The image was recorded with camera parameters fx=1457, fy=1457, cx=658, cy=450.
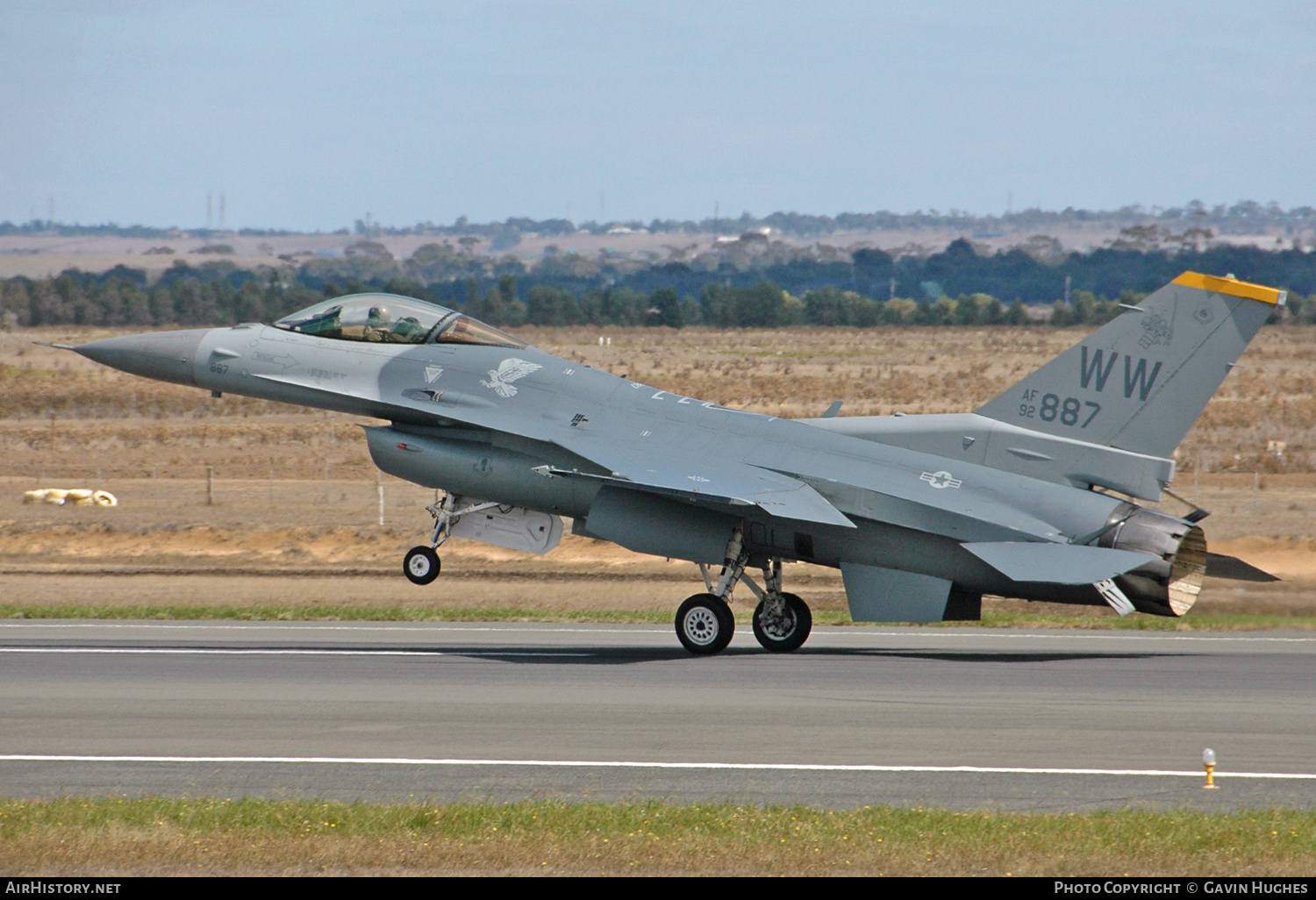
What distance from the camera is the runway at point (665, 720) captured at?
11.9m

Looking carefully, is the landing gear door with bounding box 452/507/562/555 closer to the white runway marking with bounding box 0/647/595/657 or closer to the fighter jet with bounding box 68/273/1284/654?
the fighter jet with bounding box 68/273/1284/654

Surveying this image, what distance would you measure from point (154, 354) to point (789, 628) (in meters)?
9.66

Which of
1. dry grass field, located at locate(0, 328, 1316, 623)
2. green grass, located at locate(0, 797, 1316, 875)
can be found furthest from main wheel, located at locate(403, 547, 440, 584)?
green grass, located at locate(0, 797, 1316, 875)

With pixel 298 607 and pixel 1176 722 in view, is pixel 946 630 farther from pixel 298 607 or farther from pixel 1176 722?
pixel 298 607

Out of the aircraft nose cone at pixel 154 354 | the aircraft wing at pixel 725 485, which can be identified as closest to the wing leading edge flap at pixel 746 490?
the aircraft wing at pixel 725 485

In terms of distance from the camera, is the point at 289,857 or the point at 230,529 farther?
the point at 230,529

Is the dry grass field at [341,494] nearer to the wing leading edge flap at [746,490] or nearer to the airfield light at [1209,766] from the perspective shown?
the wing leading edge flap at [746,490]

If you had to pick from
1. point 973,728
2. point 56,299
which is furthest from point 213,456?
point 56,299

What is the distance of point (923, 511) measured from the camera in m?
17.9

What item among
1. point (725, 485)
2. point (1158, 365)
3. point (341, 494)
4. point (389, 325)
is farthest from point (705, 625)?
point (341, 494)

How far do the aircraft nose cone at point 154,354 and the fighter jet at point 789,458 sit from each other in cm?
4

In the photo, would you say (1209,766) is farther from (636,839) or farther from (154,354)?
(154,354)

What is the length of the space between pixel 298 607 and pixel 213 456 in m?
25.3

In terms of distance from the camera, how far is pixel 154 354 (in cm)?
2055
